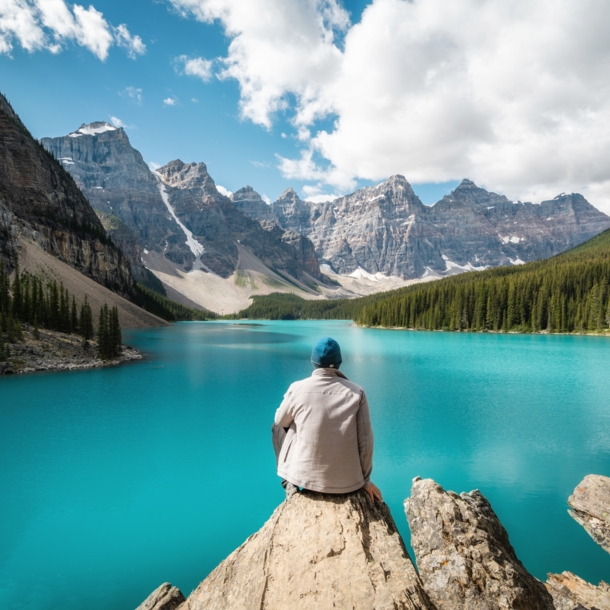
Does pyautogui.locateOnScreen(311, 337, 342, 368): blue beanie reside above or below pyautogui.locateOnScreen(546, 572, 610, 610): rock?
above

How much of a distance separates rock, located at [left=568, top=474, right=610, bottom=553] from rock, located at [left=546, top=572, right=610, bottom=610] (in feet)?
7.02

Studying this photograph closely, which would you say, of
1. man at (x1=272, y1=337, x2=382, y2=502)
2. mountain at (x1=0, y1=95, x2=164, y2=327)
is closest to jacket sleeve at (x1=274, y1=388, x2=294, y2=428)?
man at (x1=272, y1=337, x2=382, y2=502)

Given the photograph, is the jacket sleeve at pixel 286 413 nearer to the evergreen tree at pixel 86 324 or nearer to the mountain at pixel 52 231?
the evergreen tree at pixel 86 324

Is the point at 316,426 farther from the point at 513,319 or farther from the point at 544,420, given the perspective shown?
the point at 513,319

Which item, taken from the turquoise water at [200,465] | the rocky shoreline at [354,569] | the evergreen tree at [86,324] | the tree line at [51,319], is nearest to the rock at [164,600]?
the rocky shoreline at [354,569]

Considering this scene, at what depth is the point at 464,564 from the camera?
439cm

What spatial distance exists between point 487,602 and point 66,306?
4528 cm

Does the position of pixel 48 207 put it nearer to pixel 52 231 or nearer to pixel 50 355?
pixel 52 231

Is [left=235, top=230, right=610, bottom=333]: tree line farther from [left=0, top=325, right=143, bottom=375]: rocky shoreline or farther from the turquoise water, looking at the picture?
[left=0, top=325, right=143, bottom=375]: rocky shoreline

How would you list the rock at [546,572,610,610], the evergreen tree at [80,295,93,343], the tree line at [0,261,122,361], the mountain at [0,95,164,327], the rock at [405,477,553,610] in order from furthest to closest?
the mountain at [0,95,164,327]
the evergreen tree at [80,295,93,343]
the tree line at [0,261,122,361]
the rock at [546,572,610,610]
the rock at [405,477,553,610]

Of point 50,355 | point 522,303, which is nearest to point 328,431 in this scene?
point 50,355

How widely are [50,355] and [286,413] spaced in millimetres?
35550

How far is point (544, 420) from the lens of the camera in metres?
18.5

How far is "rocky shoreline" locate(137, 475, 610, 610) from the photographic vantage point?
3.45m
